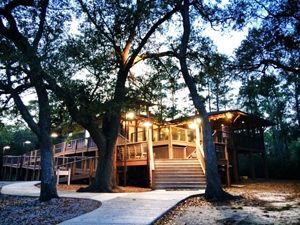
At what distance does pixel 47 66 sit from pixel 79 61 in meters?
2.38

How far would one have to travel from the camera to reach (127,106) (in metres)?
13.4

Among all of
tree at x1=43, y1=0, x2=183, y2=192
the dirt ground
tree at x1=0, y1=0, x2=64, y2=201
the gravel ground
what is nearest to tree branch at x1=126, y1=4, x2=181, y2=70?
tree at x1=43, y1=0, x2=183, y2=192

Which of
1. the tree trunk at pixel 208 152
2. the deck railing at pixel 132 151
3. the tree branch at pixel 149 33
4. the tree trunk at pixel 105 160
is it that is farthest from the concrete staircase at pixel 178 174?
the tree branch at pixel 149 33

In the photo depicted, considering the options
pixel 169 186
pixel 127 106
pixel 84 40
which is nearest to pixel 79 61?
pixel 84 40

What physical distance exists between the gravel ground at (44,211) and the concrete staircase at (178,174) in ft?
18.0

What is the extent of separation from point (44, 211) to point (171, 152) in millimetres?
12044

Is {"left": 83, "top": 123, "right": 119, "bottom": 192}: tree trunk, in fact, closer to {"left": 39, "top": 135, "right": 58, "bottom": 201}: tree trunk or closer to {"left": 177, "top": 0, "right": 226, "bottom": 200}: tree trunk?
{"left": 39, "top": 135, "right": 58, "bottom": 201}: tree trunk

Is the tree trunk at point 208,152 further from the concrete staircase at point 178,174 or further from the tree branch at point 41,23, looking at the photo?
the tree branch at point 41,23

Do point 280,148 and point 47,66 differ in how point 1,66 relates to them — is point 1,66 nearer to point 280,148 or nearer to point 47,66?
point 47,66

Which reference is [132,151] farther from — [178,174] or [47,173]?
[47,173]

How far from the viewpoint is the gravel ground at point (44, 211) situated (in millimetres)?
7227

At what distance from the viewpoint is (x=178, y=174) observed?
623 inches

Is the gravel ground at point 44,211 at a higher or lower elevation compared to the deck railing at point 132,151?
lower

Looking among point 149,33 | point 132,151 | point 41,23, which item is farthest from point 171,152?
point 41,23
